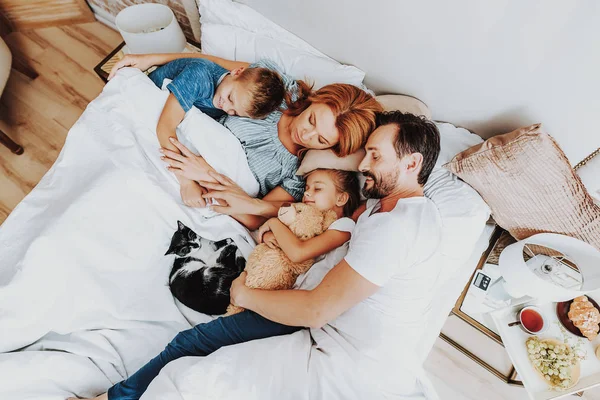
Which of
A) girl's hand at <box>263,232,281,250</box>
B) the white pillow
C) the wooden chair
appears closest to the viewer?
girl's hand at <box>263,232,281,250</box>

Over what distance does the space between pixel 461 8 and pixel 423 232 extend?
2.40ft

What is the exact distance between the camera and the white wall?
111 cm

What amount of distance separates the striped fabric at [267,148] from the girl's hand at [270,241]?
252mm

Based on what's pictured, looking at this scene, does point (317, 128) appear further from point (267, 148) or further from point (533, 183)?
point (533, 183)

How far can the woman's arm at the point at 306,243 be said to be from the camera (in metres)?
1.26

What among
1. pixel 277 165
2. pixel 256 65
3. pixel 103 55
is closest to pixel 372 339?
pixel 277 165

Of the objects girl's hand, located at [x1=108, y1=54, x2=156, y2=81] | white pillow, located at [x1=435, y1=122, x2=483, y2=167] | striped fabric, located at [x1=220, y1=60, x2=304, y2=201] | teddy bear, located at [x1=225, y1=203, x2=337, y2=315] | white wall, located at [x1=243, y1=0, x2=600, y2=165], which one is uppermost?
white wall, located at [x1=243, y1=0, x2=600, y2=165]

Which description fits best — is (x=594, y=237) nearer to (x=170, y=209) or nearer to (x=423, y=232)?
(x=423, y=232)

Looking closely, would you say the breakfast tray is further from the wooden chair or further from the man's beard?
the wooden chair

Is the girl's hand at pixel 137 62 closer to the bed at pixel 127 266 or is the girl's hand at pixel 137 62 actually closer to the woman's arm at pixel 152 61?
the woman's arm at pixel 152 61

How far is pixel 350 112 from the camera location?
1.34 metres

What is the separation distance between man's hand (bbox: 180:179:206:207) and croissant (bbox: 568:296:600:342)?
1418 mm

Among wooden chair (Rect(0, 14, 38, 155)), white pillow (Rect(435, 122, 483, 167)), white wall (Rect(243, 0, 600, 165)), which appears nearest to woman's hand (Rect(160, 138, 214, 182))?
white wall (Rect(243, 0, 600, 165))

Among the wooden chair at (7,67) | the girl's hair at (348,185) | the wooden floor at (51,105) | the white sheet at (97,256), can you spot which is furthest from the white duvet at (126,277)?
the wooden chair at (7,67)
